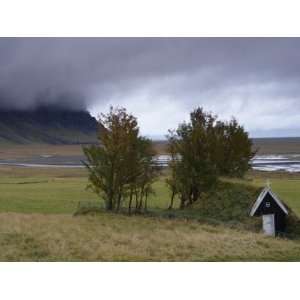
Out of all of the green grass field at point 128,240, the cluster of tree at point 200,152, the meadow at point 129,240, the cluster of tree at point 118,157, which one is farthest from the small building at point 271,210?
the cluster of tree at point 118,157

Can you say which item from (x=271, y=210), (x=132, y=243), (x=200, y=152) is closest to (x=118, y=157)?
(x=200, y=152)

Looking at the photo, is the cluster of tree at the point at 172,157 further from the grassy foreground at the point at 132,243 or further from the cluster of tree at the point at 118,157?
the grassy foreground at the point at 132,243

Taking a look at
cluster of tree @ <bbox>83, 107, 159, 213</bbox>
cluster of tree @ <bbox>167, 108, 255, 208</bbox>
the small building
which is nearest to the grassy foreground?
the small building

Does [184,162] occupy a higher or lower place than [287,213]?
higher

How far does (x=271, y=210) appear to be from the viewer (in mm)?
14891

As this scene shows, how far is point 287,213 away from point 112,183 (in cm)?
593

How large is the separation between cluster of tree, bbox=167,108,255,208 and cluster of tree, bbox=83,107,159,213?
176 cm

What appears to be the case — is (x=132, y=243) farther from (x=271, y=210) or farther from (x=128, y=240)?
(x=271, y=210)

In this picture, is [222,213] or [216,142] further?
[216,142]
